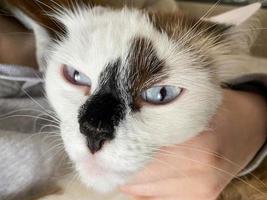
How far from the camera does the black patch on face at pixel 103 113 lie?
45cm

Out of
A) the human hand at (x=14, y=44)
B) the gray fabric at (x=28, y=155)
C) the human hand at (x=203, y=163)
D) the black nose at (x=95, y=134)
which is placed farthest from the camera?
the human hand at (x=14, y=44)

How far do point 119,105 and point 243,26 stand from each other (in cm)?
20

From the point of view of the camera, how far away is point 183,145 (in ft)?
1.71

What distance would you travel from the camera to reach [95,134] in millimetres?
448

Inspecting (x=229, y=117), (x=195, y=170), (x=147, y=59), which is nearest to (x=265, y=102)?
(x=229, y=117)

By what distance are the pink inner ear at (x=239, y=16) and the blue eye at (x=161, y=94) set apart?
12 centimetres

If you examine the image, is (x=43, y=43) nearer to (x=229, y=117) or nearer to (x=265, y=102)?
(x=229, y=117)

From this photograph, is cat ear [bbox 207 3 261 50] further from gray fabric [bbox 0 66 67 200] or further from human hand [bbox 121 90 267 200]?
gray fabric [bbox 0 66 67 200]

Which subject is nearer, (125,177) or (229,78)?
(125,177)

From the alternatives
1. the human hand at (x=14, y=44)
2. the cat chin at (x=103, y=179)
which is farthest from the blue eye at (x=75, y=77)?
the human hand at (x=14, y=44)

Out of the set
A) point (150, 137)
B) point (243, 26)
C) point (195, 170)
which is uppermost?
point (243, 26)

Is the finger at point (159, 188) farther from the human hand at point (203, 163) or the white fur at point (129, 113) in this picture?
the white fur at point (129, 113)

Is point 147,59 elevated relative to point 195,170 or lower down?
elevated

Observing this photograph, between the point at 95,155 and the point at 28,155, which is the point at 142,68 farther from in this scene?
the point at 28,155
